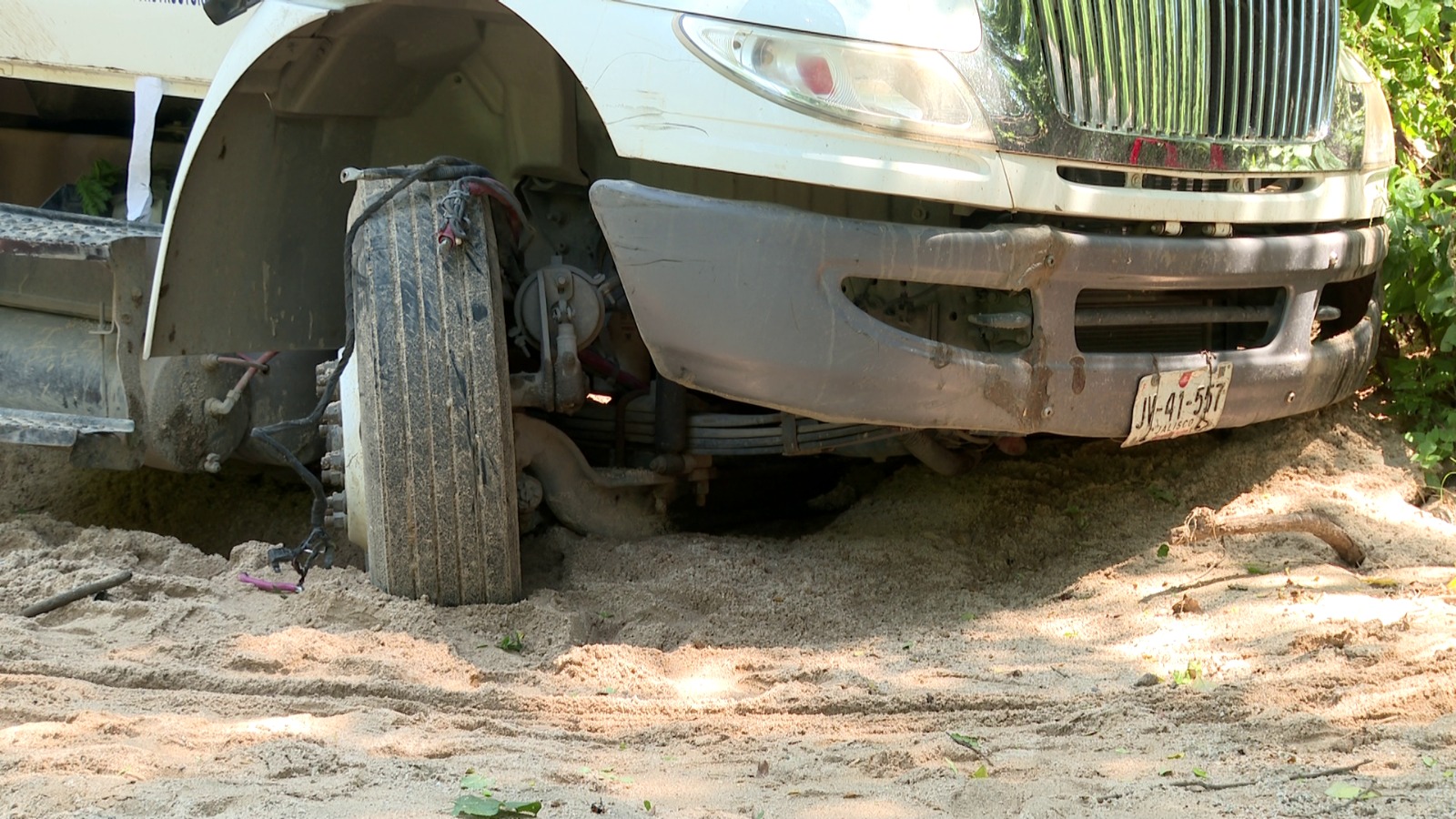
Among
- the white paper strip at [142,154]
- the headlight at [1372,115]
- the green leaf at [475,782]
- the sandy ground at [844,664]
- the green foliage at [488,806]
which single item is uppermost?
the headlight at [1372,115]

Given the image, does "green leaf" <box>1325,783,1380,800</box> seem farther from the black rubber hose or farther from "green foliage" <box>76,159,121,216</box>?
"green foliage" <box>76,159,121,216</box>

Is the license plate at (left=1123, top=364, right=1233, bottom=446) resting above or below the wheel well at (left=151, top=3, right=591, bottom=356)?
below

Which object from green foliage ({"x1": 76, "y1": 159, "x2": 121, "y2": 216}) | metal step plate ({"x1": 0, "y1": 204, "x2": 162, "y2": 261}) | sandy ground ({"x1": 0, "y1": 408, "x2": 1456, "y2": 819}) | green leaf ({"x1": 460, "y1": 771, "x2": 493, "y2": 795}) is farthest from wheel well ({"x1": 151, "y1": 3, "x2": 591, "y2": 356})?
green leaf ({"x1": 460, "y1": 771, "x2": 493, "y2": 795})

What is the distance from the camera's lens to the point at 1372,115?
13.3 feet

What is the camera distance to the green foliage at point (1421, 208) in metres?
4.46

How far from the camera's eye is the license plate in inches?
137

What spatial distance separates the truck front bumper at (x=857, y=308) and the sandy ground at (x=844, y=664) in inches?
22.7

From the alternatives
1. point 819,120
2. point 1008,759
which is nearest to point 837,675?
point 1008,759

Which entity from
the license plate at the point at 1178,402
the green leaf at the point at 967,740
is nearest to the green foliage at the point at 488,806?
Result: the green leaf at the point at 967,740

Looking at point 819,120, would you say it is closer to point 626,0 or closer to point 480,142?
point 626,0

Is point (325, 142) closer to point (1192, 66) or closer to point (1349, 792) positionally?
point (1192, 66)

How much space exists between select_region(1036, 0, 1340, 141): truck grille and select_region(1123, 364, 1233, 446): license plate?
0.56m

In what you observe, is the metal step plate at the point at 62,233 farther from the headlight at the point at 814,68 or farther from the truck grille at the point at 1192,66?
the truck grille at the point at 1192,66

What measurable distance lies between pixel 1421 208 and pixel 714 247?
2564 mm
